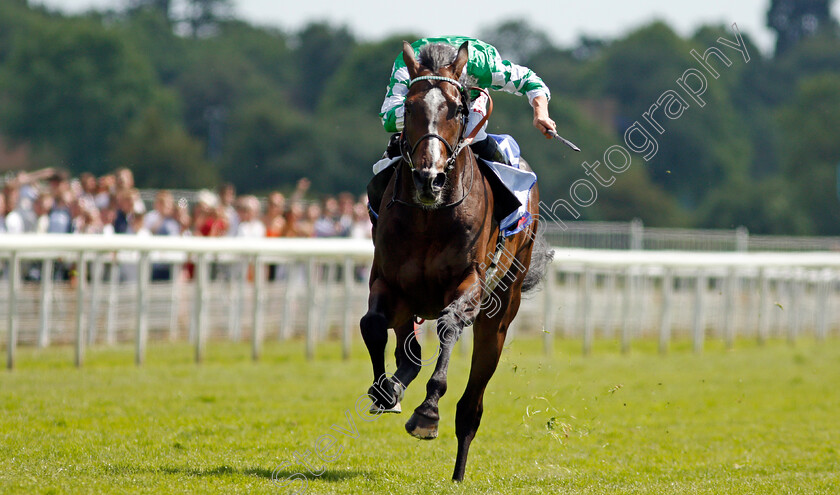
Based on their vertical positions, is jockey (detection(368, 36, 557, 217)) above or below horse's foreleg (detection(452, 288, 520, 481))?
above

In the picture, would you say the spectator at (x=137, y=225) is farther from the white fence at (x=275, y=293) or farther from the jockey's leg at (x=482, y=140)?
the jockey's leg at (x=482, y=140)

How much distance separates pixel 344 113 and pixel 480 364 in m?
55.5

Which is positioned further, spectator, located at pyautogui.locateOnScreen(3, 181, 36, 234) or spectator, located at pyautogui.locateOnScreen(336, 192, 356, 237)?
spectator, located at pyautogui.locateOnScreen(336, 192, 356, 237)

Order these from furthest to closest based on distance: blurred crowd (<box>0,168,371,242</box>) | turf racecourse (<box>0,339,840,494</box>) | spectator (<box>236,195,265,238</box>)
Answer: spectator (<box>236,195,265,238</box>) → blurred crowd (<box>0,168,371,242</box>) → turf racecourse (<box>0,339,840,494</box>)

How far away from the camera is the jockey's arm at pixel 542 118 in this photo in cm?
584

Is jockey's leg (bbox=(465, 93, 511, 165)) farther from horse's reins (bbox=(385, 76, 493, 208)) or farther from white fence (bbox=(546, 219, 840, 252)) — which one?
white fence (bbox=(546, 219, 840, 252))

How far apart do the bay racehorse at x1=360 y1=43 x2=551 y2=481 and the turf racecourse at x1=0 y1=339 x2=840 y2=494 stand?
1.86 feet

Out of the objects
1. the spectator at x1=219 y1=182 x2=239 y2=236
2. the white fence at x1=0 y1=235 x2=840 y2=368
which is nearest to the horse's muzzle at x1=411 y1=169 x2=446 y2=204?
the white fence at x1=0 y1=235 x2=840 y2=368

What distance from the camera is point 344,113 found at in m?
61.1

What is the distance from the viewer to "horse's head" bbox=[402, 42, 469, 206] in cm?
508

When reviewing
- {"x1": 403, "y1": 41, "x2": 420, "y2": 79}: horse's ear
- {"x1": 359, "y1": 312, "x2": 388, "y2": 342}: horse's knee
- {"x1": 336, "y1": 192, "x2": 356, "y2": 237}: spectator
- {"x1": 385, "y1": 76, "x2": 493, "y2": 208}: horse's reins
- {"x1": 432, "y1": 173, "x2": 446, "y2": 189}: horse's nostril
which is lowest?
{"x1": 359, "y1": 312, "x2": 388, "y2": 342}: horse's knee

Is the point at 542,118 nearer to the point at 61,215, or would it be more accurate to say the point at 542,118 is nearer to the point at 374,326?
the point at 374,326

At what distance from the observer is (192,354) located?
1177 centimetres

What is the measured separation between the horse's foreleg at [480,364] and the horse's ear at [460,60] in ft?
4.65
